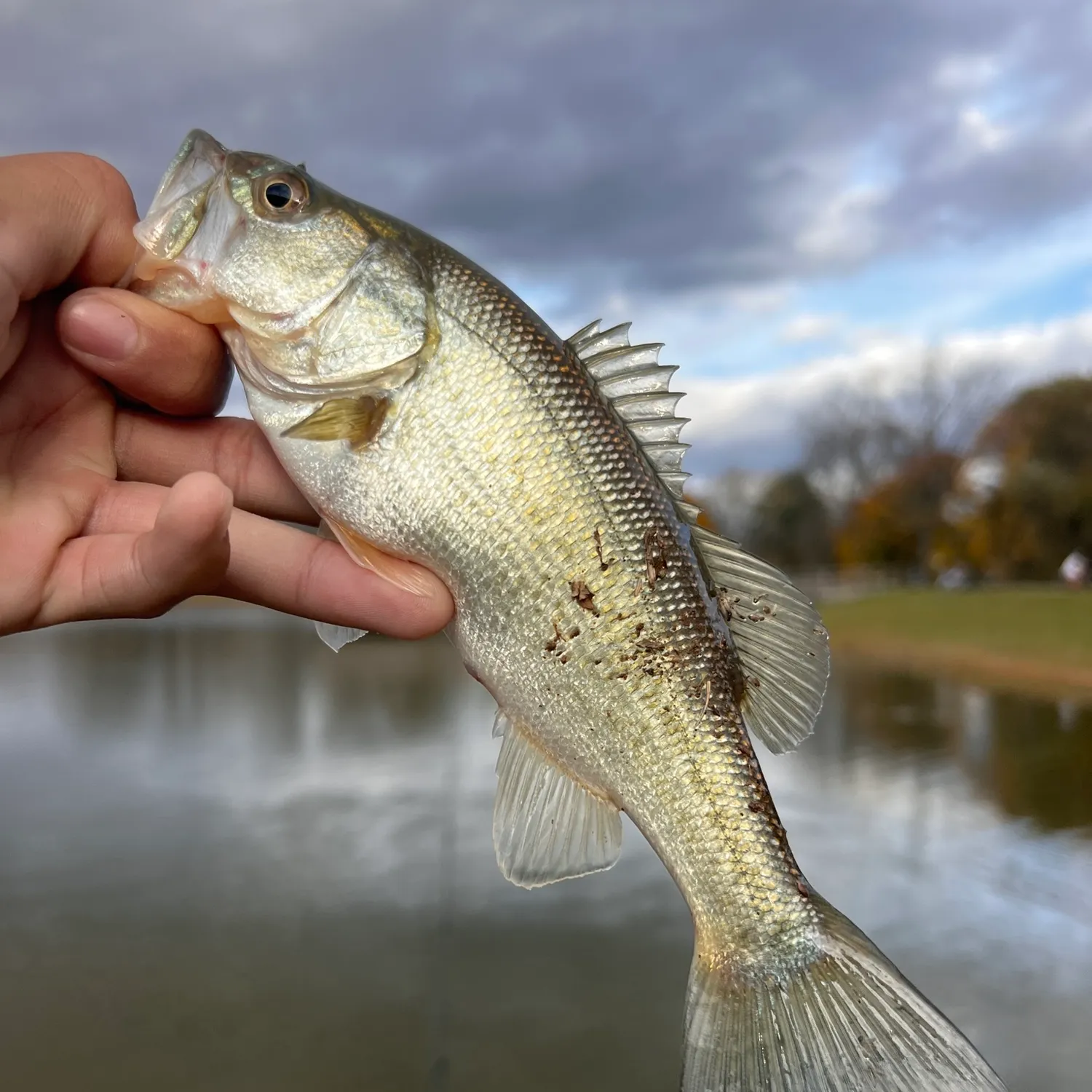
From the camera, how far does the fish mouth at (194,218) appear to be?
1.73 m

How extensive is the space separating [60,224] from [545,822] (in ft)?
5.36

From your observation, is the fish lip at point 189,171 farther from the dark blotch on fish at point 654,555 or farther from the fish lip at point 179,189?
the dark blotch on fish at point 654,555

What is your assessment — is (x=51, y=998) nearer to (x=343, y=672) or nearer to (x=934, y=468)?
(x=343, y=672)

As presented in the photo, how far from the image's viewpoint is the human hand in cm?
171

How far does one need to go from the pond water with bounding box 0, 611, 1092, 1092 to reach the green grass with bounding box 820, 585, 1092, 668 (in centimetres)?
364

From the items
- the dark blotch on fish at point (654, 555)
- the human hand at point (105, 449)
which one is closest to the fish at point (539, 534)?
the dark blotch on fish at point (654, 555)

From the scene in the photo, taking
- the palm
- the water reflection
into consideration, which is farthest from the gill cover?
the water reflection

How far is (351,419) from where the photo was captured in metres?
1.70

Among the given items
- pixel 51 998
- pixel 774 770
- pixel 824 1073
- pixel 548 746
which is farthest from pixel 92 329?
pixel 774 770

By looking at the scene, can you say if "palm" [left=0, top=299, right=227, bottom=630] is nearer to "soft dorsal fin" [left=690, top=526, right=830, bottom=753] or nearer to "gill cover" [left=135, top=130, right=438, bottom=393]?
"gill cover" [left=135, top=130, right=438, bottom=393]

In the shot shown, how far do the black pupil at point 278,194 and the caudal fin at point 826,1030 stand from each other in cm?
177

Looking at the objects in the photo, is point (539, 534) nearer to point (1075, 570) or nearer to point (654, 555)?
point (654, 555)

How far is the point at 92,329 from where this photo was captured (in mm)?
1736

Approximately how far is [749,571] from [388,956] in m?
6.85
